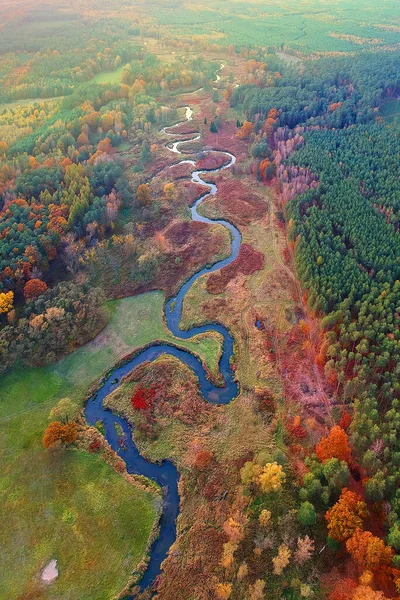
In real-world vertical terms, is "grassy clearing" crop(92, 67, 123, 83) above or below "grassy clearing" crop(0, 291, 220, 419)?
above

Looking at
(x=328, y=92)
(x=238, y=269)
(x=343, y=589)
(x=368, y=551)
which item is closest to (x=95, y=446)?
(x=343, y=589)

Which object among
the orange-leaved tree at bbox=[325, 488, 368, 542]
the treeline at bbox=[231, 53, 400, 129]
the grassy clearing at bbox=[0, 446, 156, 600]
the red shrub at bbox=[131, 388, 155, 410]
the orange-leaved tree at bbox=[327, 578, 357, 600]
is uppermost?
the treeline at bbox=[231, 53, 400, 129]

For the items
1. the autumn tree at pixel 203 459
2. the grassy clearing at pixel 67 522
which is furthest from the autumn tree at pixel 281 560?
the grassy clearing at pixel 67 522

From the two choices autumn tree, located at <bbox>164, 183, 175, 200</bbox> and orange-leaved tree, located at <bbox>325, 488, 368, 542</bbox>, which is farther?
autumn tree, located at <bbox>164, 183, 175, 200</bbox>

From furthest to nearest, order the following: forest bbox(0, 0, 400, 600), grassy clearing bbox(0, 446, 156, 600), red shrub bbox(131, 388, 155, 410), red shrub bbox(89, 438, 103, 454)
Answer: red shrub bbox(131, 388, 155, 410) → red shrub bbox(89, 438, 103, 454) → forest bbox(0, 0, 400, 600) → grassy clearing bbox(0, 446, 156, 600)

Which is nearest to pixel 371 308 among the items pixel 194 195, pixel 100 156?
pixel 194 195

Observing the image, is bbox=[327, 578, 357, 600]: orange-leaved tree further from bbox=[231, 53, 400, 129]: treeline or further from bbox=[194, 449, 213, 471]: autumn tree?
bbox=[231, 53, 400, 129]: treeline

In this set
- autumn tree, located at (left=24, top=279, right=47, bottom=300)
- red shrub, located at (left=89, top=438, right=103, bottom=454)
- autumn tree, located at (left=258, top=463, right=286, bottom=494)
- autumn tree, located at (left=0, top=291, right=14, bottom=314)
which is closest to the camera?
autumn tree, located at (left=258, top=463, right=286, bottom=494)

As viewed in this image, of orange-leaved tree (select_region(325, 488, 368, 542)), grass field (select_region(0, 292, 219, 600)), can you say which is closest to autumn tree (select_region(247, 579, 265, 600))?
orange-leaved tree (select_region(325, 488, 368, 542))
